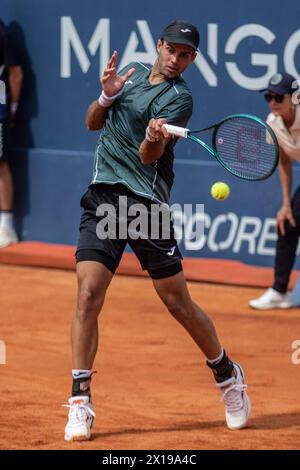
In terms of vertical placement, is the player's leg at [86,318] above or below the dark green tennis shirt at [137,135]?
below

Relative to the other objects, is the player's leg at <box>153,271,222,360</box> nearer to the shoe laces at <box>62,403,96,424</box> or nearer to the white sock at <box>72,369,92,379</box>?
the white sock at <box>72,369,92,379</box>

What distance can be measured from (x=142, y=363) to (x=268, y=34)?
3.32 metres

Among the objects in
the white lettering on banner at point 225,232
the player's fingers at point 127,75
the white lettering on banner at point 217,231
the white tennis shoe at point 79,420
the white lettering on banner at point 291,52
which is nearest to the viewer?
the white tennis shoe at point 79,420

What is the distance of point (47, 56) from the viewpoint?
993cm

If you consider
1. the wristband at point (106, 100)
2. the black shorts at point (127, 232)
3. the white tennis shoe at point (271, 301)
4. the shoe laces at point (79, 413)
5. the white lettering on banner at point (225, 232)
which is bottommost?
the white tennis shoe at point (271, 301)

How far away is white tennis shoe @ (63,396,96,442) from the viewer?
5.28m

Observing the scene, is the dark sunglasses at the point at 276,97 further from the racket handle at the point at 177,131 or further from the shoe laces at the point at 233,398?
the racket handle at the point at 177,131

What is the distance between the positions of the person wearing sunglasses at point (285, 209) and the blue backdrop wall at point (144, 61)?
735 millimetres

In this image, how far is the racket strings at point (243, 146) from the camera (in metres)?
5.37

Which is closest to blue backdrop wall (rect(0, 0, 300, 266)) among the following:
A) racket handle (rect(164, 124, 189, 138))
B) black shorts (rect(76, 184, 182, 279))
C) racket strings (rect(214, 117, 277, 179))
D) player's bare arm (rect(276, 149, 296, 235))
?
player's bare arm (rect(276, 149, 296, 235))

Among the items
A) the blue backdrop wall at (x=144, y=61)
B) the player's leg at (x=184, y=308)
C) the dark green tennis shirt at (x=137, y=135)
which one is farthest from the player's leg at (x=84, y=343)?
the blue backdrop wall at (x=144, y=61)

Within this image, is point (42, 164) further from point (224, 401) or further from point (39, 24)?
point (224, 401)

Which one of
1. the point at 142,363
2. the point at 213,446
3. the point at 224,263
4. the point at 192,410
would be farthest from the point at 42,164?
the point at 213,446

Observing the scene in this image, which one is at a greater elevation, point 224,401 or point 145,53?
point 145,53
